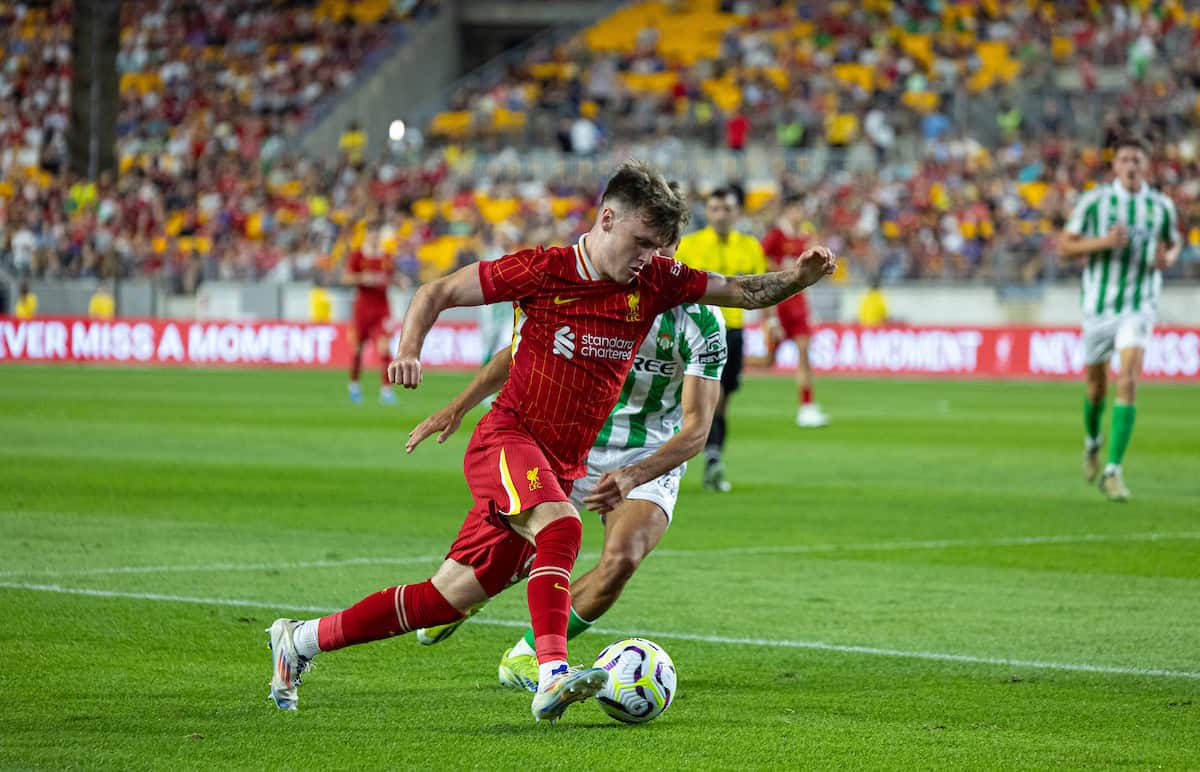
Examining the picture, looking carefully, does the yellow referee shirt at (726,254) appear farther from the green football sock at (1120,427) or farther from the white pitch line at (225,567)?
the white pitch line at (225,567)

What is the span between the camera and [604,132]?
40938 mm

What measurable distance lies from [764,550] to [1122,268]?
163 inches

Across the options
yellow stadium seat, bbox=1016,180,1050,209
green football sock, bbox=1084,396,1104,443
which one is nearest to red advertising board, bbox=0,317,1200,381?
yellow stadium seat, bbox=1016,180,1050,209

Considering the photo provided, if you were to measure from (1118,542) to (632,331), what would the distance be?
231 inches

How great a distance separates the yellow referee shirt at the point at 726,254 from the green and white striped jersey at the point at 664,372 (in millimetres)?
6234

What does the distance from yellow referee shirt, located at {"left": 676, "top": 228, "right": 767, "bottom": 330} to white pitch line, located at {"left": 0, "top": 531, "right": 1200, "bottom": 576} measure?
2.96 m

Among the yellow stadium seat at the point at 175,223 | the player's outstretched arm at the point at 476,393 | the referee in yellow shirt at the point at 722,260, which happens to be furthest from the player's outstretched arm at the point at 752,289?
the yellow stadium seat at the point at 175,223

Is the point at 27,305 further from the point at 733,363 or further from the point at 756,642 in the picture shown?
the point at 756,642

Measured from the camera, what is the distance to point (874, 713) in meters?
5.91

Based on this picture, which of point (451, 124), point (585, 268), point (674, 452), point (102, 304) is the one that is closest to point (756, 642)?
point (674, 452)

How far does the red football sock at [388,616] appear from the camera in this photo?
227 inches

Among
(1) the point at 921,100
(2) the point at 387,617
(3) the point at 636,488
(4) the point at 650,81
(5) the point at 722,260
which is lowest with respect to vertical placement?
(2) the point at 387,617

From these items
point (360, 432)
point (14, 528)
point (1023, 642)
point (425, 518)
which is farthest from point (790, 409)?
point (1023, 642)

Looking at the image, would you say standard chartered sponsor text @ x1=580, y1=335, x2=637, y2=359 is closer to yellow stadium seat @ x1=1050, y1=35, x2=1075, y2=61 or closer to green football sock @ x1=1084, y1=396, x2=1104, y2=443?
green football sock @ x1=1084, y1=396, x2=1104, y2=443
